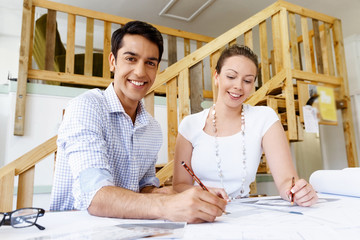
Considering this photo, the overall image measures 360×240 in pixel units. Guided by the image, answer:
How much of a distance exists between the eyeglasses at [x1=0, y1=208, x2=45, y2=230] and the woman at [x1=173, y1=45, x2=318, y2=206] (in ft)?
2.17

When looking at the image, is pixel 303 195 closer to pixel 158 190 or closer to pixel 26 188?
pixel 158 190

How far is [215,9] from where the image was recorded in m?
4.65

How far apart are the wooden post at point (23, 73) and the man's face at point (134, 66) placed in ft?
5.87

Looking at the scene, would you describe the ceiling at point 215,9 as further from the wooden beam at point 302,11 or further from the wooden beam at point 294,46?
the wooden beam at point 294,46

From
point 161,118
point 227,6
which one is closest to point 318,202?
point 161,118

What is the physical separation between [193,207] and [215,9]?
14.9 ft

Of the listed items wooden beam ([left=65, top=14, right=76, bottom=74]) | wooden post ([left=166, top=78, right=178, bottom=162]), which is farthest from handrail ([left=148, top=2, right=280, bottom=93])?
wooden beam ([left=65, top=14, right=76, bottom=74])

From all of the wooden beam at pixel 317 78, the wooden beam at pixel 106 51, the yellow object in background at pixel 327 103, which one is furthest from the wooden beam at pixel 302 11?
the wooden beam at pixel 106 51

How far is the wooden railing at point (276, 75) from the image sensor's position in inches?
81.3

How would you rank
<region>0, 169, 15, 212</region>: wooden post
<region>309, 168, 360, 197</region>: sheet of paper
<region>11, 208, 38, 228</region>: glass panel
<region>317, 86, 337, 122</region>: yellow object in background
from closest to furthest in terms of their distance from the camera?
1. <region>11, 208, 38, 228</region>: glass panel
2. <region>309, 168, 360, 197</region>: sheet of paper
3. <region>0, 169, 15, 212</region>: wooden post
4. <region>317, 86, 337, 122</region>: yellow object in background

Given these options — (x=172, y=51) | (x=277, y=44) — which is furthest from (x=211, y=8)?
(x=277, y=44)

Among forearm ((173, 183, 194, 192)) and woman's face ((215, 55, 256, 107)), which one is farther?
woman's face ((215, 55, 256, 107))

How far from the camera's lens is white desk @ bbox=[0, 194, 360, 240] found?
462mm

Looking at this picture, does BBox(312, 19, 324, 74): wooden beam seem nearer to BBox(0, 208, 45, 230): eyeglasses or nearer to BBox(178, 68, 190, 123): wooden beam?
BBox(178, 68, 190, 123): wooden beam
